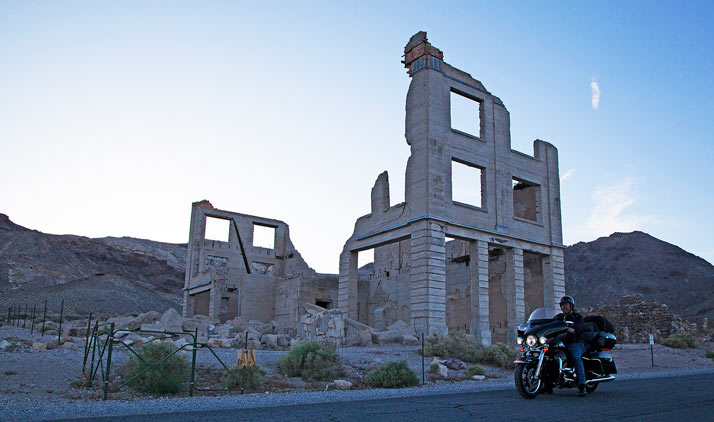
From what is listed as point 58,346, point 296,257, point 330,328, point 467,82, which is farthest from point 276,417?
point 296,257

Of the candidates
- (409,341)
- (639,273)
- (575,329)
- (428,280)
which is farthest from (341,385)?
(639,273)

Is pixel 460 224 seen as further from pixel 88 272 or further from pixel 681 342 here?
pixel 88 272

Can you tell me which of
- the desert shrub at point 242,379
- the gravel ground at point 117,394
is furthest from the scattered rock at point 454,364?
the desert shrub at point 242,379

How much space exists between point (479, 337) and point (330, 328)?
6.63m

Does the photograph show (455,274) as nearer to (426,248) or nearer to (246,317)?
(426,248)

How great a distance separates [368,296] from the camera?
3303 cm

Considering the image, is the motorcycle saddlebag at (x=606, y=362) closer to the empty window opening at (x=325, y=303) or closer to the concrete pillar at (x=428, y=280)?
the concrete pillar at (x=428, y=280)

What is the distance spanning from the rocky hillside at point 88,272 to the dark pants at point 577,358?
4778cm

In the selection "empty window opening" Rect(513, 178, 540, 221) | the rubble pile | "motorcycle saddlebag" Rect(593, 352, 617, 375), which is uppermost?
"empty window opening" Rect(513, 178, 540, 221)

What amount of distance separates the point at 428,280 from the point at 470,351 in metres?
6.35

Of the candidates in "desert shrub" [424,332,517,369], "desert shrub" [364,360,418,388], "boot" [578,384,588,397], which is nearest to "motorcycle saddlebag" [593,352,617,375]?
"boot" [578,384,588,397]

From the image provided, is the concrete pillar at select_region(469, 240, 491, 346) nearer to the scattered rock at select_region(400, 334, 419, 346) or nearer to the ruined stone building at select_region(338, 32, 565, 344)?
the ruined stone building at select_region(338, 32, 565, 344)

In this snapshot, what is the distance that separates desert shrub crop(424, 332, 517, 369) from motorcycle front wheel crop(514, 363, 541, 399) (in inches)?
323

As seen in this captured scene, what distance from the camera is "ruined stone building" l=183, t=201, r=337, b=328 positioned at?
1309 inches
